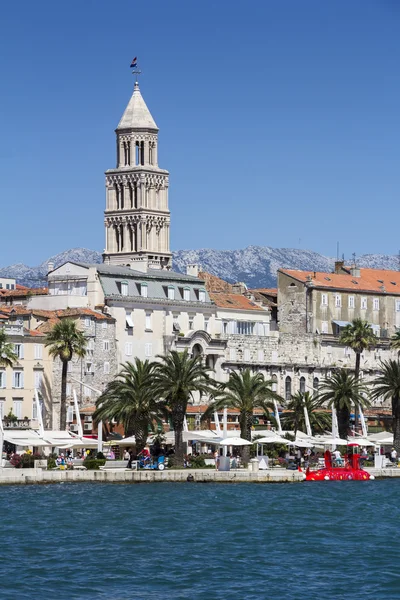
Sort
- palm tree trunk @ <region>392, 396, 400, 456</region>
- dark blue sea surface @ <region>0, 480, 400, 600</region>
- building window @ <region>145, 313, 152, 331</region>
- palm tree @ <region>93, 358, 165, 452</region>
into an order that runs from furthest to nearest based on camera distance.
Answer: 1. building window @ <region>145, 313, 152, 331</region>
2. palm tree trunk @ <region>392, 396, 400, 456</region>
3. palm tree @ <region>93, 358, 165, 452</region>
4. dark blue sea surface @ <region>0, 480, 400, 600</region>

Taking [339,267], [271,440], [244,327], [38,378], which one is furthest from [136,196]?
[271,440]

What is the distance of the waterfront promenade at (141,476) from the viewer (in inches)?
3873

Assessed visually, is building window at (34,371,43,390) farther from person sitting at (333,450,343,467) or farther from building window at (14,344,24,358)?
person sitting at (333,450,343,467)

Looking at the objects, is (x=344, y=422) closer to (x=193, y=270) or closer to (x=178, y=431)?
(x=178, y=431)

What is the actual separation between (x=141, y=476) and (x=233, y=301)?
60533mm

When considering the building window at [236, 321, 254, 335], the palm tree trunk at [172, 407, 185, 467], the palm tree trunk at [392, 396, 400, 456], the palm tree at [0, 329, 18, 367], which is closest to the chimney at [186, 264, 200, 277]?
the building window at [236, 321, 254, 335]

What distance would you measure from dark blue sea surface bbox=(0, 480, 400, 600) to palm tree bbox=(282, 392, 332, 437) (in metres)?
30.1

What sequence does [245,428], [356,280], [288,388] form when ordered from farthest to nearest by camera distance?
1. [356,280]
2. [288,388]
3. [245,428]

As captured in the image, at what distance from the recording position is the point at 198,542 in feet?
235

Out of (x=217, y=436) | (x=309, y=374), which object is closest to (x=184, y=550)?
(x=217, y=436)

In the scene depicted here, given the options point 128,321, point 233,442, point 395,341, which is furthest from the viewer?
point 395,341

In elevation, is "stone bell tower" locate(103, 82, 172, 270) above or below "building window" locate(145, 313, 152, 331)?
above

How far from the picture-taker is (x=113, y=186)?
19012 centimetres

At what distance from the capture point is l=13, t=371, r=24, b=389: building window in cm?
12975
